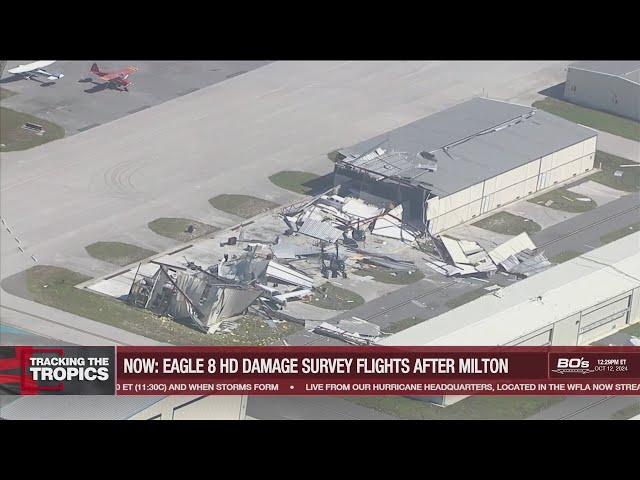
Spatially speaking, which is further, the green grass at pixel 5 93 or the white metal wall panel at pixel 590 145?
the green grass at pixel 5 93

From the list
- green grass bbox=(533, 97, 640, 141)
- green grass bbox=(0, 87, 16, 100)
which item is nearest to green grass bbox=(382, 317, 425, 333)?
green grass bbox=(533, 97, 640, 141)

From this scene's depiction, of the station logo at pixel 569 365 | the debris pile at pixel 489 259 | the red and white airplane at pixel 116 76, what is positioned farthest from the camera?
the red and white airplane at pixel 116 76

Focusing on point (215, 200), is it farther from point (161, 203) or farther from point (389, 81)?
point (389, 81)

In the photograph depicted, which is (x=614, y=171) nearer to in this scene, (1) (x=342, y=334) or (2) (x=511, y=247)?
(2) (x=511, y=247)

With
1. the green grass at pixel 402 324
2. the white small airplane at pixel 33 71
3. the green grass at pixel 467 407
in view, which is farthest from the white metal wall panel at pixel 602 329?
the white small airplane at pixel 33 71

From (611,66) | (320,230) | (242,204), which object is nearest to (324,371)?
(320,230)

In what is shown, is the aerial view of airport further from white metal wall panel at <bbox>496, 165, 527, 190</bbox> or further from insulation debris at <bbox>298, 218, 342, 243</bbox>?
white metal wall panel at <bbox>496, 165, 527, 190</bbox>

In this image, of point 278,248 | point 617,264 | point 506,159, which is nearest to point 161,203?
point 278,248

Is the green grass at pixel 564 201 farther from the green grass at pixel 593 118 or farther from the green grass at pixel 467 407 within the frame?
the green grass at pixel 467 407

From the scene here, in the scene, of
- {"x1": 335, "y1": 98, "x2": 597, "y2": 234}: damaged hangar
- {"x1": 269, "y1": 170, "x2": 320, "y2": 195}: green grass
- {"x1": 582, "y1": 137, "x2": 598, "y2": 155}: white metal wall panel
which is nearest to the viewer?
{"x1": 335, "y1": 98, "x2": 597, "y2": 234}: damaged hangar
